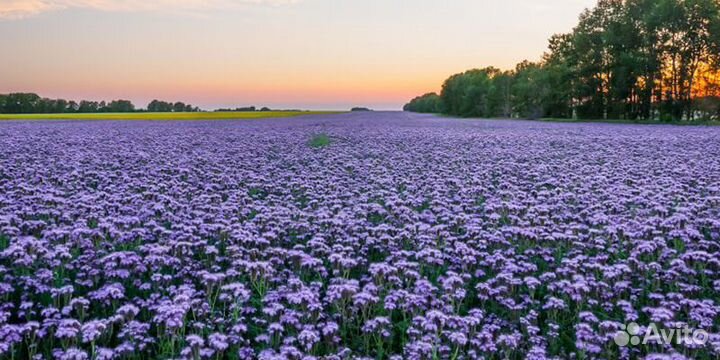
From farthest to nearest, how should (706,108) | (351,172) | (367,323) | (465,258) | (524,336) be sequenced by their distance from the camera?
(706,108) → (351,172) → (465,258) → (524,336) → (367,323)

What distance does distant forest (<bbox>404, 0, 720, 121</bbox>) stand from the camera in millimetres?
62281

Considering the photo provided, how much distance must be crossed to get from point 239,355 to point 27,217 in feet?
18.0

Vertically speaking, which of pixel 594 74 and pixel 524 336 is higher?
pixel 594 74

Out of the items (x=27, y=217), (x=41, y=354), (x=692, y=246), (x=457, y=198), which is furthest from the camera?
(x=457, y=198)

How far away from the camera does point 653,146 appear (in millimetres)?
21766

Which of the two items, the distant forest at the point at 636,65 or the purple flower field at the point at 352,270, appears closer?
the purple flower field at the point at 352,270

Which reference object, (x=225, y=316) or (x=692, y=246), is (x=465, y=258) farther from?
(x=692, y=246)

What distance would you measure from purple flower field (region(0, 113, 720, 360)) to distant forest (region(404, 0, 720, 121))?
54.8 metres

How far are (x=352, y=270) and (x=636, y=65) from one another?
226 feet

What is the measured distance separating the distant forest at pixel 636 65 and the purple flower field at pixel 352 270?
180 feet

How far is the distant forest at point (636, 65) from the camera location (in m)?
62.3

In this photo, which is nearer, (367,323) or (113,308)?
(367,323)

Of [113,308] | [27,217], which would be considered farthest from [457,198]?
[27,217]

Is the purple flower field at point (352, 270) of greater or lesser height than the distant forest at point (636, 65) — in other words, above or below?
below
